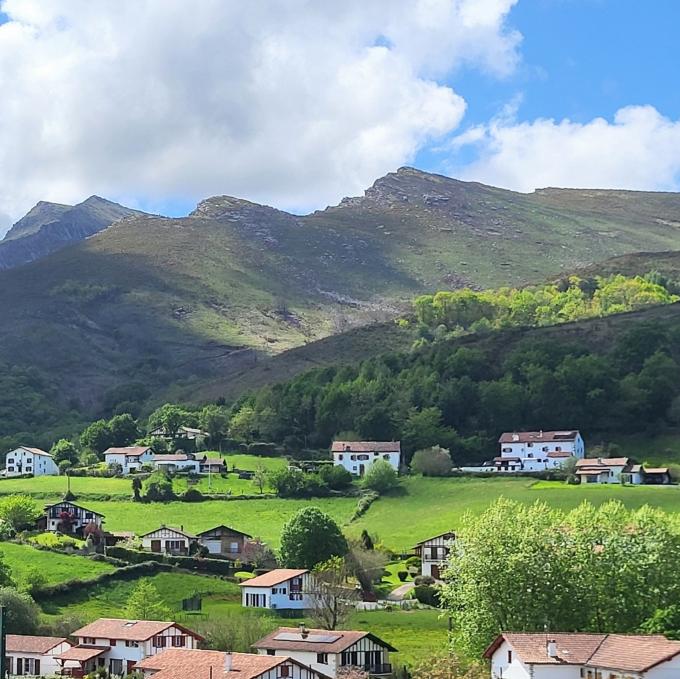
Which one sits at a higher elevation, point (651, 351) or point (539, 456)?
point (651, 351)

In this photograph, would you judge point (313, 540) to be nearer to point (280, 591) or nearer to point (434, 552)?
point (280, 591)

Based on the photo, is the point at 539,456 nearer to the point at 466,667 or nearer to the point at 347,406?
the point at 347,406

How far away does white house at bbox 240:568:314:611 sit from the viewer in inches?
3152

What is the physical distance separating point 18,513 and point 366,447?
39898 mm

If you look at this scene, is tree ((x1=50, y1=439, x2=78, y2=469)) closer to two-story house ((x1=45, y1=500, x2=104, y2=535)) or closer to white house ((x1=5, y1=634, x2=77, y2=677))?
two-story house ((x1=45, y1=500, x2=104, y2=535))

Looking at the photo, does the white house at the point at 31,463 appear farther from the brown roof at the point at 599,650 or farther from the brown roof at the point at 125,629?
the brown roof at the point at 599,650

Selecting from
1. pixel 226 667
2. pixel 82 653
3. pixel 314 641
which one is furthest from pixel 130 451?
pixel 226 667

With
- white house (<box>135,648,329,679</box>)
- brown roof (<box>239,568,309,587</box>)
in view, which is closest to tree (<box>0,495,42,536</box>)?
brown roof (<box>239,568,309,587</box>)

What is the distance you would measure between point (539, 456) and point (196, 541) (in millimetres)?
45270

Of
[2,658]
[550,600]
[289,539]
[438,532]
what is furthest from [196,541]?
[2,658]

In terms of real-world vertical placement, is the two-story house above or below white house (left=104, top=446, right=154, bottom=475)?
below

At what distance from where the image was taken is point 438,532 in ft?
318

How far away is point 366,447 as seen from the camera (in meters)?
130

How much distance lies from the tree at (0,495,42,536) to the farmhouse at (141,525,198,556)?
11228 millimetres
